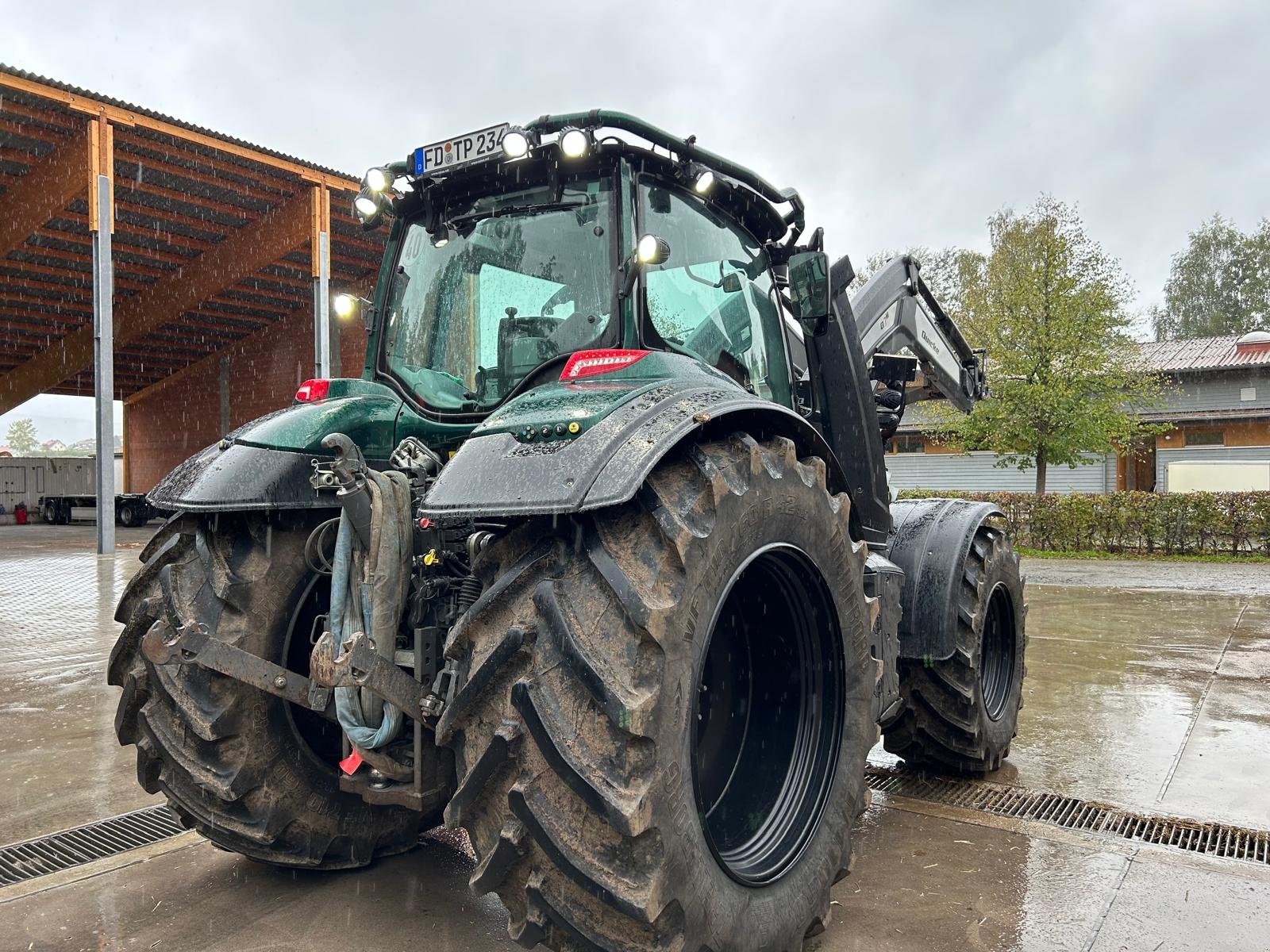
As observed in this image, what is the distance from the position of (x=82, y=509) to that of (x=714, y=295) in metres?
37.7

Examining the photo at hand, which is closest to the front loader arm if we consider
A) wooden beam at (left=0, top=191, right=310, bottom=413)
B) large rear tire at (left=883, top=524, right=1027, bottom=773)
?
large rear tire at (left=883, top=524, right=1027, bottom=773)

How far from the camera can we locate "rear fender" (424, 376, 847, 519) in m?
2.14

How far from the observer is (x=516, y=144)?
9.43ft

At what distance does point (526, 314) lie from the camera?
126 inches

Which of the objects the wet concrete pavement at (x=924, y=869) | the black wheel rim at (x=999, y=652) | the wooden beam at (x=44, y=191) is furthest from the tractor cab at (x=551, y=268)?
the wooden beam at (x=44, y=191)

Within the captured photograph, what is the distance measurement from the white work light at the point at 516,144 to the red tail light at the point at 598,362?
25.2 inches

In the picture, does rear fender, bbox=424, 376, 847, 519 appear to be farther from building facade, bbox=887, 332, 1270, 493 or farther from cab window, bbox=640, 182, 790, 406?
building facade, bbox=887, 332, 1270, 493

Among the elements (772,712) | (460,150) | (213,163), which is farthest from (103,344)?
(772,712)

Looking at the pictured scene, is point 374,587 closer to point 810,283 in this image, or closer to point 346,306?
point 346,306

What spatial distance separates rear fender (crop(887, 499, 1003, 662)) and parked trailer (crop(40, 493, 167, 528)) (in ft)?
90.6

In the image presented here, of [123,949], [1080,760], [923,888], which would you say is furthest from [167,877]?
[1080,760]

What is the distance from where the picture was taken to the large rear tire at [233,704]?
291 centimetres

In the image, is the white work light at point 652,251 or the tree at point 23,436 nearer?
the white work light at point 652,251

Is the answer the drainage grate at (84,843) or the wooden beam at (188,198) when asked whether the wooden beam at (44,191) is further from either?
the drainage grate at (84,843)
